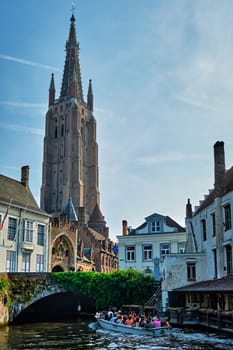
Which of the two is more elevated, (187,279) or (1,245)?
(1,245)

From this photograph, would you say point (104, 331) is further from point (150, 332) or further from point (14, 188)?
point (14, 188)

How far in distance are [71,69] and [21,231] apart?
92652mm

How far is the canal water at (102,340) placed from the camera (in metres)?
24.2

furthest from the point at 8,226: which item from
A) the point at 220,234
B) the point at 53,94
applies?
the point at 53,94

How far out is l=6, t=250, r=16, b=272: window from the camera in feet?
142

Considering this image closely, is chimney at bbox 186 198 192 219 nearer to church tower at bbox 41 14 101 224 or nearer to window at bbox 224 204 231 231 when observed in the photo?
window at bbox 224 204 231 231

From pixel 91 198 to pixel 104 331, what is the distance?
87.3 m

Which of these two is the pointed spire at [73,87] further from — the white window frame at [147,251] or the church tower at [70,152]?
the white window frame at [147,251]

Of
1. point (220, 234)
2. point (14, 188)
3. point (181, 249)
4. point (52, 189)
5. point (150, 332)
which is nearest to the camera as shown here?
point (150, 332)

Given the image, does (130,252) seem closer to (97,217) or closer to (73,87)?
(97,217)

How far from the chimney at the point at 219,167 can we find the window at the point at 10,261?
21206 mm

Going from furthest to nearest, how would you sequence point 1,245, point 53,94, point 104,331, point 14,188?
point 53,94
point 14,188
point 1,245
point 104,331

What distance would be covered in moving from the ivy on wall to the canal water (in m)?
7.78

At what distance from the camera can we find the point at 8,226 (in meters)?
43.8
